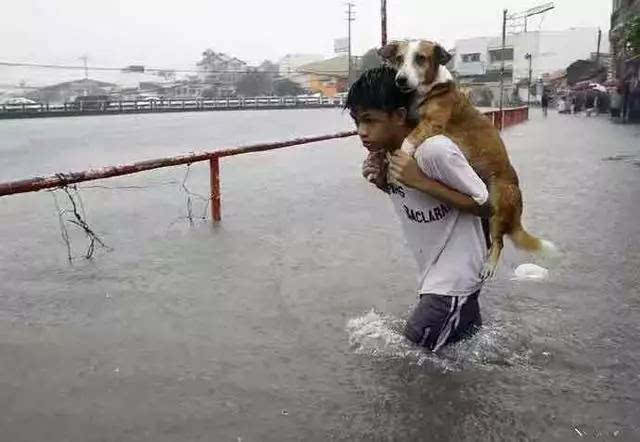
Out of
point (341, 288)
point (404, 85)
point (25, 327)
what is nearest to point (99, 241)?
point (25, 327)

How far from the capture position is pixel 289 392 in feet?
10.4

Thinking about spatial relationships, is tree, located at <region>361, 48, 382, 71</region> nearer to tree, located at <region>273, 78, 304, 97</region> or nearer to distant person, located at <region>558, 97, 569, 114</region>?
distant person, located at <region>558, 97, 569, 114</region>

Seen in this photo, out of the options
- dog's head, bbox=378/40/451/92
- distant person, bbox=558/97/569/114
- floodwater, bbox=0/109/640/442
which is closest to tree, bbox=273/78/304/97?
distant person, bbox=558/97/569/114

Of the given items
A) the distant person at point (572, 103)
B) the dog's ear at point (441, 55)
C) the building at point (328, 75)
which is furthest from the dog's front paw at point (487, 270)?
the building at point (328, 75)

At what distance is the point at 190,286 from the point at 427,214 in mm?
2399

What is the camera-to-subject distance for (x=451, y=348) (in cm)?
336

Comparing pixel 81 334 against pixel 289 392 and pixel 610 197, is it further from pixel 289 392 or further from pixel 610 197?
pixel 610 197

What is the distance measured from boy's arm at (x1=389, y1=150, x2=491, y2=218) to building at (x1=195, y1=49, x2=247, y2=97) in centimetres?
11177

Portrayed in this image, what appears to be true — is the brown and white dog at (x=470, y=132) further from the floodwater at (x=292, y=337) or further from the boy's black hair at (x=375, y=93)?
the floodwater at (x=292, y=337)

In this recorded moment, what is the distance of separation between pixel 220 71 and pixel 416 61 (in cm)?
13285

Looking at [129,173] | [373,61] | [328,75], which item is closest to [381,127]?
[129,173]

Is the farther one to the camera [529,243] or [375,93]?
[529,243]

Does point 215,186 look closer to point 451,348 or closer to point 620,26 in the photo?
point 451,348

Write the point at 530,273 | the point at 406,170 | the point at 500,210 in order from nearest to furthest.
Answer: the point at 406,170 < the point at 500,210 < the point at 530,273
